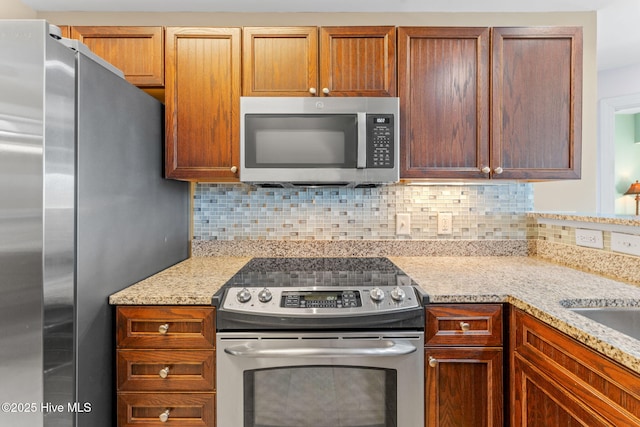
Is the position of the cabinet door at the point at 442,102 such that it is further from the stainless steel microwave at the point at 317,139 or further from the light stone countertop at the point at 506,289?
the light stone countertop at the point at 506,289

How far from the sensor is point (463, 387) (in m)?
1.36

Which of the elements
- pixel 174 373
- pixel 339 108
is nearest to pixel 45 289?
pixel 174 373

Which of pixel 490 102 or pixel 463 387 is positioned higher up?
pixel 490 102

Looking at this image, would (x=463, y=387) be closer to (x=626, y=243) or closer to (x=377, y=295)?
(x=377, y=295)

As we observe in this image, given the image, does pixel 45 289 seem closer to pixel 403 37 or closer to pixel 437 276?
pixel 437 276

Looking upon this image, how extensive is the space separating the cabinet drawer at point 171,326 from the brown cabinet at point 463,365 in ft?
2.69

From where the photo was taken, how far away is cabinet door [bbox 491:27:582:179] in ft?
5.71

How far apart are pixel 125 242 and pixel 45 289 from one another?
0.42 meters

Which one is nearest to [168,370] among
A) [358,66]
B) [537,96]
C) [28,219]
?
[28,219]

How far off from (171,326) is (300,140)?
945 mm

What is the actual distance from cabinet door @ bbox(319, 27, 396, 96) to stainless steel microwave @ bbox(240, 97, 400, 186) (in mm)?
93

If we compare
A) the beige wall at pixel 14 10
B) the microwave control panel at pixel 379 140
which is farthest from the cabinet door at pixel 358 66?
the beige wall at pixel 14 10

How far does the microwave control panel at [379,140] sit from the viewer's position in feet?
5.49

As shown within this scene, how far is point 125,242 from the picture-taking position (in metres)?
1.47
